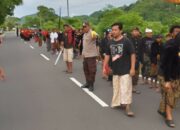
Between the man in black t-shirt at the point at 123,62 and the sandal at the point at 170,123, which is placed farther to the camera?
the man in black t-shirt at the point at 123,62

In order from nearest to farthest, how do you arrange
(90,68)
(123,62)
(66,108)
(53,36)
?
(123,62) → (66,108) → (90,68) → (53,36)

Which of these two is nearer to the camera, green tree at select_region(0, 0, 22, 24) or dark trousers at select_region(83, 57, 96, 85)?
dark trousers at select_region(83, 57, 96, 85)

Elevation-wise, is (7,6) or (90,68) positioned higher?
(7,6)

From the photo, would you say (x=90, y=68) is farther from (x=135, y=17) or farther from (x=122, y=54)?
(x=135, y=17)

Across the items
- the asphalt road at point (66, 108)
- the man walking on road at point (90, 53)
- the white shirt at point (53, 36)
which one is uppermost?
the man walking on road at point (90, 53)

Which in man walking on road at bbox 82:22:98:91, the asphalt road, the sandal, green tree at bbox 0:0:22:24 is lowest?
the asphalt road

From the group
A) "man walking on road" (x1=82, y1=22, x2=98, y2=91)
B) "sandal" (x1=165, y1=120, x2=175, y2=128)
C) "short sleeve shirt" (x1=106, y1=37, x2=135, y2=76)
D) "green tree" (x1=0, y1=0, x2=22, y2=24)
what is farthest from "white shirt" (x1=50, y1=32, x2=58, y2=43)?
"green tree" (x1=0, y1=0, x2=22, y2=24)

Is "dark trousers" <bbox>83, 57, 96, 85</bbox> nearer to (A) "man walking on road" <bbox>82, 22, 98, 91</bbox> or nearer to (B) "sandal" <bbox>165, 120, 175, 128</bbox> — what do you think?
(A) "man walking on road" <bbox>82, 22, 98, 91</bbox>

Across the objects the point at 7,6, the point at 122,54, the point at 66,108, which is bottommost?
the point at 66,108


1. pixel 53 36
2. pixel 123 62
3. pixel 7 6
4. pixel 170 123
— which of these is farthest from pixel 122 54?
pixel 7 6

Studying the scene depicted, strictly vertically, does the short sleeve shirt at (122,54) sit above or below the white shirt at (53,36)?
above

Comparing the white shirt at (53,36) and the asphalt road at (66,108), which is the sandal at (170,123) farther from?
the white shirt at (53,36)

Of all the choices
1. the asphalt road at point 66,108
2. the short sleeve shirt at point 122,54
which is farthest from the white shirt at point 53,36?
the short sleeve shirt at point 122,54

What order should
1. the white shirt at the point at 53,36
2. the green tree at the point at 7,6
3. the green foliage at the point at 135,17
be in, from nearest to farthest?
the white shirt at the point at 53,36 → the green foliage at the point at 135,17 → the green tree at the point at 7,6
